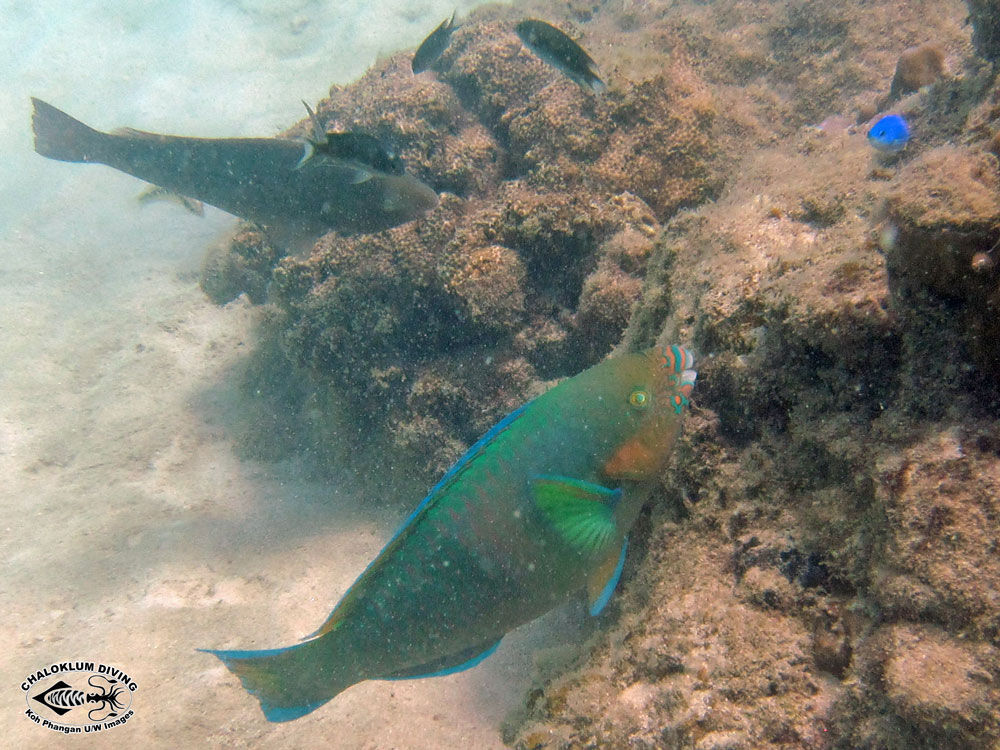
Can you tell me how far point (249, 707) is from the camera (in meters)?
3.38

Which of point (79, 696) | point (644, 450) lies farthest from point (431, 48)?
point (79, 696)

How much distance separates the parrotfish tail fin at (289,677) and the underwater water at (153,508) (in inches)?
59.1

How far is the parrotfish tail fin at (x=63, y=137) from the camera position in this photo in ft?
19.1

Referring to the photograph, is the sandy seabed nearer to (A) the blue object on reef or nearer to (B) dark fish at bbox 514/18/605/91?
(A) the blue object on reef

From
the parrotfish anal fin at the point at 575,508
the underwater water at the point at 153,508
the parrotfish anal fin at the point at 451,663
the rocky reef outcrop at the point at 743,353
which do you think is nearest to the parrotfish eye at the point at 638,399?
the parrotfish anal fin at the point at 575,508

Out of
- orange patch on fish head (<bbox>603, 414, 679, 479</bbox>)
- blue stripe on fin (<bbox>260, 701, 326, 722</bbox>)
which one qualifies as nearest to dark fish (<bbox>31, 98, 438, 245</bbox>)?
orange patch on fish head (<bbox>603, 414, 679, 479</bbox>)

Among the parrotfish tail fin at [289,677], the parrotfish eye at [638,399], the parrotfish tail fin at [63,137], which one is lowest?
the parrotfish tail fin at [289,677]

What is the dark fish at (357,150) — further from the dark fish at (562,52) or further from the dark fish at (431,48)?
the dark fish at (431,48)

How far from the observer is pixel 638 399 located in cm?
186

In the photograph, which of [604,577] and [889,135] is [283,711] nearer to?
[604,577]

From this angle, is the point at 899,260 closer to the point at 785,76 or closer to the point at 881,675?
the point at 881,675

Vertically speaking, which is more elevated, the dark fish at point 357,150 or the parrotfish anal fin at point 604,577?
the dark fish at point 357,150

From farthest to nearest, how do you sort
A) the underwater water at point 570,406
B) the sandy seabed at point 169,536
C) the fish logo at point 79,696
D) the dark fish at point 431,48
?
the dark fish at point 431,48 < the sandy seabed at point 169,536 < the fish logo at point 79,696 < the underwater water at point 570,406

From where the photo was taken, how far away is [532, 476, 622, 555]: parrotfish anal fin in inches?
68.9
